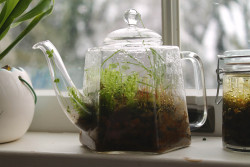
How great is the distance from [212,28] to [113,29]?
0.25 metres

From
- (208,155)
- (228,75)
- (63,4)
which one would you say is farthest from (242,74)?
(63,4)

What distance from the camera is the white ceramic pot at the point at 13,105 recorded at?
2.31 feet

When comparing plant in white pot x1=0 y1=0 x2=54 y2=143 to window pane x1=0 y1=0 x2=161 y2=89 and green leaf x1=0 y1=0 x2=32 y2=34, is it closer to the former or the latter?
green leaf x1=0 y1=0 x2=32 y2=34

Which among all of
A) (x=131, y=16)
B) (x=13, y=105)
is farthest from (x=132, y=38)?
(x=13, y=105)

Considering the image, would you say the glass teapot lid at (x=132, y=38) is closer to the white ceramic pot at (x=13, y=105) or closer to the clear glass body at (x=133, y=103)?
the clear glass body at (x=133, y=103)

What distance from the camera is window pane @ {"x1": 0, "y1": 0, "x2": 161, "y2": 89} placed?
883 mm

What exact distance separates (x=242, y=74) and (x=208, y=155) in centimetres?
15

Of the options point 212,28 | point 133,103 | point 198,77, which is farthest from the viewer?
point 212,28

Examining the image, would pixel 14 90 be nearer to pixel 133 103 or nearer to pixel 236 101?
pixel 133 103

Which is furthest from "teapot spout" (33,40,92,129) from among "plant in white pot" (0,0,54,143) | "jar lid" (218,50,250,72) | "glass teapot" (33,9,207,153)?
"jar lid" (218,50,250,72)

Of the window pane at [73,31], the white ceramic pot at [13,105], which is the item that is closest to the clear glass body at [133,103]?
the white ceramic pot at [13,105]

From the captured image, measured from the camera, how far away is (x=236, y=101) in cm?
58

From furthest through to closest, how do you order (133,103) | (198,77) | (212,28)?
(212,28) → (198,77) → (133,103)

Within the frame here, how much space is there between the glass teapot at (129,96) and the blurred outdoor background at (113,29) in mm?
207
